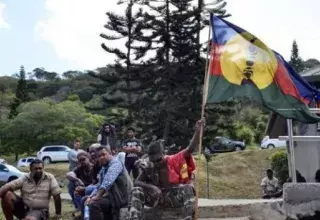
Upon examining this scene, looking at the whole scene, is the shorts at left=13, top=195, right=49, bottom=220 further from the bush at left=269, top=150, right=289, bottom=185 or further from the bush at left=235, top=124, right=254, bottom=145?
the bush at left=235, top=124, right=254, bottom=145

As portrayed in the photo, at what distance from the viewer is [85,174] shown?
29.6ft

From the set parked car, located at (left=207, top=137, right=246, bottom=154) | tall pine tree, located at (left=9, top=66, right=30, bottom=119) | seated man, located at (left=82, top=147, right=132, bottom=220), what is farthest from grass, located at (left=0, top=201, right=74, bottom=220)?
tall pine tree, located at (left=9, top=66, right=30, bottom=119)

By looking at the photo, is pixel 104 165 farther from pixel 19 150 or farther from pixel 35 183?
pixel 19 150

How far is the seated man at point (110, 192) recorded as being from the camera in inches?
276

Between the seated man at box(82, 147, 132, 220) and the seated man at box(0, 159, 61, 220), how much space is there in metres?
0.71

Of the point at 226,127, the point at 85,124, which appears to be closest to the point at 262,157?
the point at 226,127

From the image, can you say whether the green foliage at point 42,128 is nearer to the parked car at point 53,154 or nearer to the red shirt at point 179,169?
the parked car at point 53,154

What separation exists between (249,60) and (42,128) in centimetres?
4420

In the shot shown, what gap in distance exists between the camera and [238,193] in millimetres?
27000

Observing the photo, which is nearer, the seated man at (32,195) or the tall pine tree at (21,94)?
the seated man at (32,195)

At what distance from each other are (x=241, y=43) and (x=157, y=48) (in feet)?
74.7

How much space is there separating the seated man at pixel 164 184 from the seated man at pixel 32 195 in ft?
4.47

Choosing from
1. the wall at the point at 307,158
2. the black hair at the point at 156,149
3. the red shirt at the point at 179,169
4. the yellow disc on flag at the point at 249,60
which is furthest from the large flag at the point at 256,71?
the wall at the point at 307,158

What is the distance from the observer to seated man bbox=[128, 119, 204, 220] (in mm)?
6609
